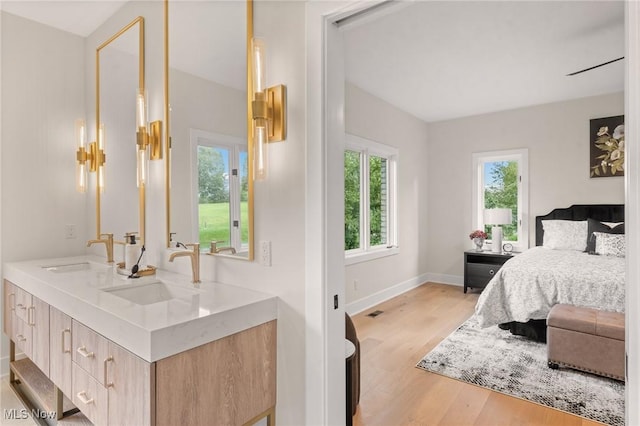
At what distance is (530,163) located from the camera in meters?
5.14

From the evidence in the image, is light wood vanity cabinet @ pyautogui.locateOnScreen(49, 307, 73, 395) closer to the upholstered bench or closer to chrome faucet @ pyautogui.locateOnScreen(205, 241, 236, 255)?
chrome faucet @ pyautogui.locateOnScreen(205, 241, 236, 255)

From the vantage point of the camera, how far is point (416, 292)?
5.33 metres

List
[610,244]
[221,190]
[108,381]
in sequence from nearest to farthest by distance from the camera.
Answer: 1. [108,381]
2. [221,190]
3. [610,244]

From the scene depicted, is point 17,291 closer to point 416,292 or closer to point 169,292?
point 169,292

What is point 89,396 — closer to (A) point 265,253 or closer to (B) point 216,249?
(B) point 216,249

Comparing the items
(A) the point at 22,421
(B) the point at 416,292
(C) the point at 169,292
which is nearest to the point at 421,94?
(B) the point at 416,292

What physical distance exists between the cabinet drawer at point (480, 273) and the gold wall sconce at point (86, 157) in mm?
4778

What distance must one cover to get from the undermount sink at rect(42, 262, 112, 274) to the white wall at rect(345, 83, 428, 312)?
8.11 ft

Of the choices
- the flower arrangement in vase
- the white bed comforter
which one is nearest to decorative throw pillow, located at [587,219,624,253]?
the white bed comforter

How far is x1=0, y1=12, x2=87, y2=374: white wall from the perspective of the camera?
274cm

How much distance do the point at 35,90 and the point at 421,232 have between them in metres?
5.15

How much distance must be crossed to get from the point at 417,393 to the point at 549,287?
63.8 inches

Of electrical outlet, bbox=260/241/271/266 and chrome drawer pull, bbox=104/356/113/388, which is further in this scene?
electrical outlet, bbox=260/241/271/266

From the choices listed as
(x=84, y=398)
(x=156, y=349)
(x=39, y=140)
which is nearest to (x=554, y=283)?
(x=156, y=349)
